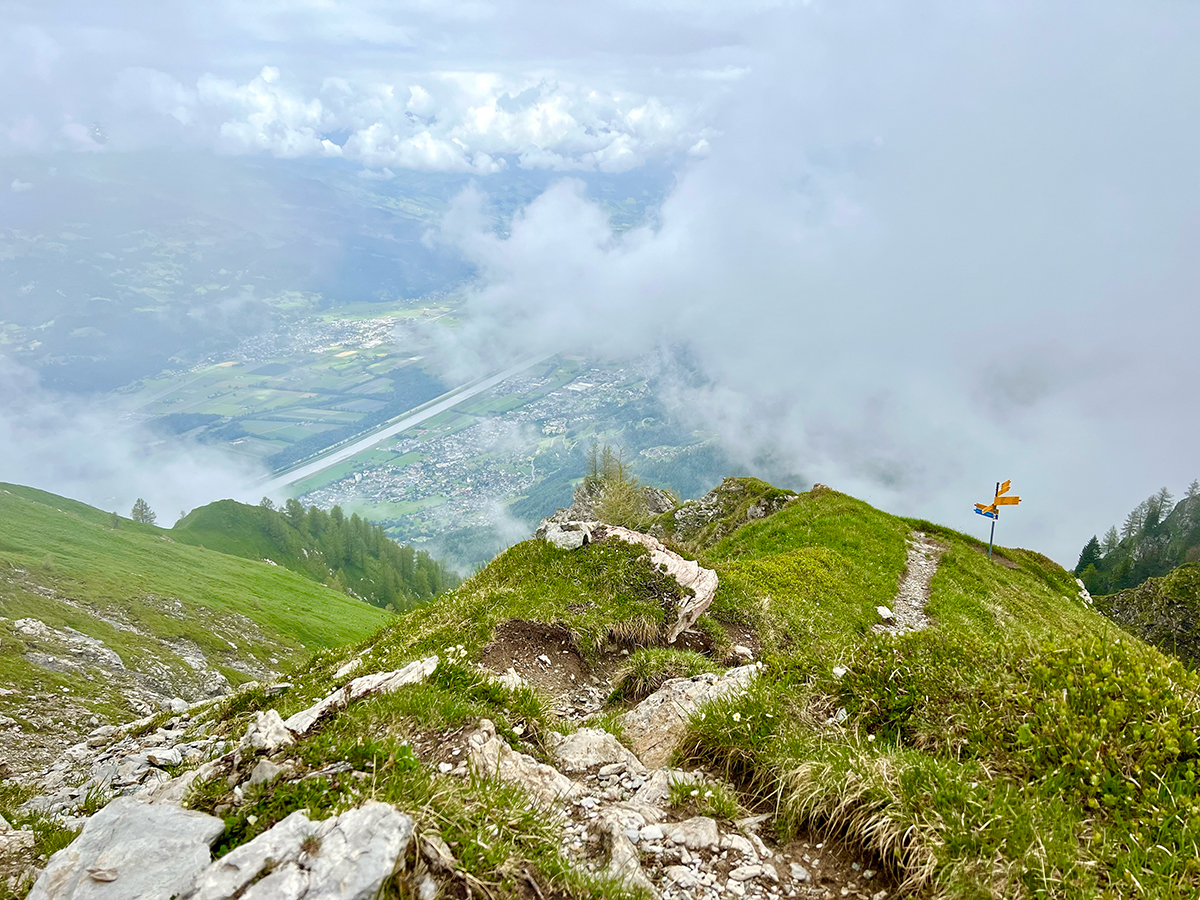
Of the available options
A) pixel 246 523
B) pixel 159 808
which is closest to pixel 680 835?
pixel 159 808

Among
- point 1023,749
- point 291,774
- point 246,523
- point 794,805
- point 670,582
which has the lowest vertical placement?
point 291,774

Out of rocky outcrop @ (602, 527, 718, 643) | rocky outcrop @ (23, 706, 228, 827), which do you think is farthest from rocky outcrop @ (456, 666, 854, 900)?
rocky outcrop @ (602, 527, 718, 643)

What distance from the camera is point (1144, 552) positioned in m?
177

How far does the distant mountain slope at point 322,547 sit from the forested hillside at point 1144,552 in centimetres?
17415

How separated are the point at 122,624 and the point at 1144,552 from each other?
9236 inches

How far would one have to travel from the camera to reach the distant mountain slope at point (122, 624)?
72.4ft

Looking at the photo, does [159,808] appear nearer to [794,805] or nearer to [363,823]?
[363,823]

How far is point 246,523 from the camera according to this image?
14325 cm

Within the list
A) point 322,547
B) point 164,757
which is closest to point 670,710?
point 164,757

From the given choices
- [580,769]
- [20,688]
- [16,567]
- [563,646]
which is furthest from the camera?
[16,567]

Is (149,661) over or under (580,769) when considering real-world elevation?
under

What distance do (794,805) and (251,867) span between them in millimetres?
5859

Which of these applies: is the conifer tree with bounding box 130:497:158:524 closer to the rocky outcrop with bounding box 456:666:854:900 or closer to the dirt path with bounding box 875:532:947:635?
the dirt path with bounding box 875:532:947:635

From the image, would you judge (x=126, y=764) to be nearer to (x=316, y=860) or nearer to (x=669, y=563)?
(x=316, y=860)
